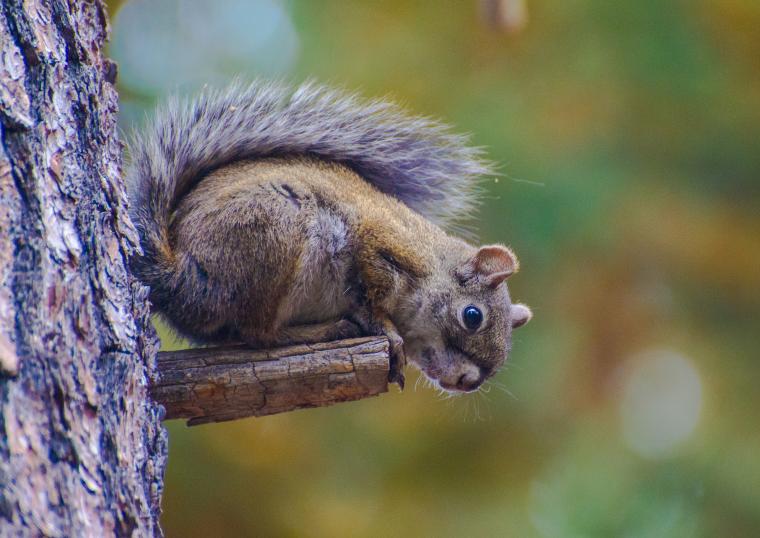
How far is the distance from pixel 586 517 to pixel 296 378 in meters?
2.52

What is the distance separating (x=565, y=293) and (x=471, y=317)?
179 cm

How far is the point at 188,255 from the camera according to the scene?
2332mm

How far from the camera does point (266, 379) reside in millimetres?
2090

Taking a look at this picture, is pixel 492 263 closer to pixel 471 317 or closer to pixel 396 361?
pixel 471 317

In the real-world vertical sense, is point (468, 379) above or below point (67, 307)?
below

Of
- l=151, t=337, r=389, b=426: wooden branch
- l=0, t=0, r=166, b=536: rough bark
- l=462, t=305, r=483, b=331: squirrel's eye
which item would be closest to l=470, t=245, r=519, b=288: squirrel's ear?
l=462, t=305, r=483, b=331: squirrel's eye

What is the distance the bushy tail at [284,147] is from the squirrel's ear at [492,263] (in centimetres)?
35

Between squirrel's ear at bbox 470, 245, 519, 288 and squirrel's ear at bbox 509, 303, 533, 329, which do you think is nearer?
squirrel's ear at bbox 470, 245, 519, 288

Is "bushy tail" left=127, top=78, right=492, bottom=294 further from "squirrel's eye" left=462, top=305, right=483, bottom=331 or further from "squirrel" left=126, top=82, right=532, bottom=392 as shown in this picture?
"squirrel's eye" left=462, top=305, right=483, bottom=331

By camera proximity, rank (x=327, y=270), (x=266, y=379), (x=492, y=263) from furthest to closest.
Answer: (x=492, y=263) < (x=327, y=270) < (x=266, y=379)

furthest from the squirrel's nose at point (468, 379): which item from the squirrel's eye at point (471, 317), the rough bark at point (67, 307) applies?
the rough bark at point (67, 307)

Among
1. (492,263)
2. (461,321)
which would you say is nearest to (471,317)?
(461,321)

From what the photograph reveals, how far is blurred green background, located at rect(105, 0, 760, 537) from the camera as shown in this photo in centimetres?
405

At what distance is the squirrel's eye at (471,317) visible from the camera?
9.30ft
